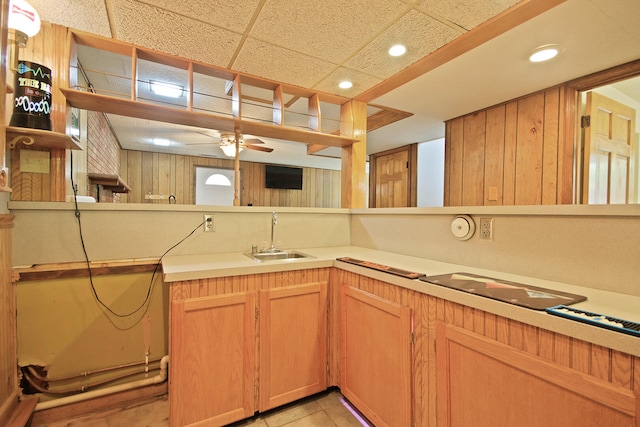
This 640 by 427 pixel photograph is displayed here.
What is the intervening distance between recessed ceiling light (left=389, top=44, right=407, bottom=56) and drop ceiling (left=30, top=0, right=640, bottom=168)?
0.12ft

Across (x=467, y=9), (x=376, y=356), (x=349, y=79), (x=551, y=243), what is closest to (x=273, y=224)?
(x=376, y=356)

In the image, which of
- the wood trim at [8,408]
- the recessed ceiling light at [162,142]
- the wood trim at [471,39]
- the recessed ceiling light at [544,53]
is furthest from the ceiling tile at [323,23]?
the recessed ceiling light at [162,142]

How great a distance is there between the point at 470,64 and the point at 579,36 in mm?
638

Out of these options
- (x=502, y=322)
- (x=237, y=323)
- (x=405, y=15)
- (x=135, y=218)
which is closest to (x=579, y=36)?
(x=405, y=15)

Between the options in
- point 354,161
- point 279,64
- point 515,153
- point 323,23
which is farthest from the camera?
point 515,153

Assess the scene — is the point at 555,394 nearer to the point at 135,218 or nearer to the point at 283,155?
the point at 135,218

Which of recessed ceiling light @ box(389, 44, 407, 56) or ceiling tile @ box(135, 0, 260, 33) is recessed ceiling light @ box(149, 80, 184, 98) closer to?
ceiling tile @ box(135, 0, 260, 33)

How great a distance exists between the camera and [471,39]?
1845 mm

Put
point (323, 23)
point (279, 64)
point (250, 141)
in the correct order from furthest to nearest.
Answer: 1. point (250, 141)
2. point (279, 64)
3. point (323, 23)

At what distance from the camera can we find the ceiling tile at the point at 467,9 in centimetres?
156

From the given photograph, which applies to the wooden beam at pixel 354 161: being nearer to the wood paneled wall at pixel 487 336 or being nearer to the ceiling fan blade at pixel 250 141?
the wood paneled wall at pixel 487 336

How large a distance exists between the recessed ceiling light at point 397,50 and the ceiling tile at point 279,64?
461 millimetres

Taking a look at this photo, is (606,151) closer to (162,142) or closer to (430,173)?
(430,173)

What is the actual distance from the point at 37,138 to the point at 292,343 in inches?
71.5
